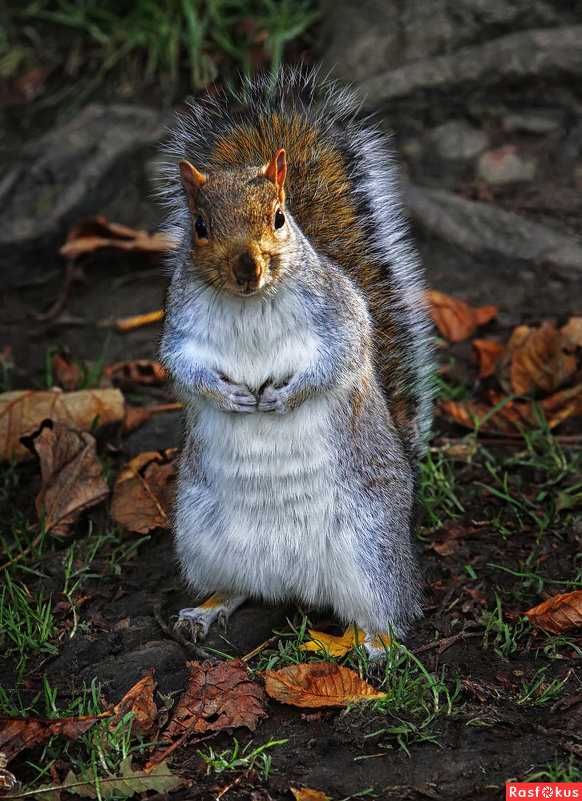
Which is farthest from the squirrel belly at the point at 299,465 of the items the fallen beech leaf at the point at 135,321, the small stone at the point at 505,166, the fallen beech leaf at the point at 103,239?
the small stone at the point at 505,166

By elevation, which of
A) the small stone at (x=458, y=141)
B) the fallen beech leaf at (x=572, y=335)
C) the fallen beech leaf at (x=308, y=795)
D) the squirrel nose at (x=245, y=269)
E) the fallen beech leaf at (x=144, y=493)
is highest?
the small stone at (x=458, y=141)

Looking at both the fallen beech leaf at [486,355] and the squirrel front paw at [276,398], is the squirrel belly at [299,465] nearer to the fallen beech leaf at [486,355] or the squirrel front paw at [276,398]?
the squirrel front paw at [276,398]

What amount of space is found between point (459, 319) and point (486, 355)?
0.99ft

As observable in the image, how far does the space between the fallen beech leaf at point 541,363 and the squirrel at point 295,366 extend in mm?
779

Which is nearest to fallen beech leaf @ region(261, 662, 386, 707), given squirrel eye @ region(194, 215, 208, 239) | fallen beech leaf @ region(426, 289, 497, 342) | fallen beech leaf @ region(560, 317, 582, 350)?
squirrel eye @ region(194, 215, 208, 239)

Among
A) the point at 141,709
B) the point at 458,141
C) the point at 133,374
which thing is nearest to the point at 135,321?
the point at 133,374

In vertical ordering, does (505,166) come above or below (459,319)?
above

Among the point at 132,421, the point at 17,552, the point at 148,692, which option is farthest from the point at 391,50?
the point at 148,692

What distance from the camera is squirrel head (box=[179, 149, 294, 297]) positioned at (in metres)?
1.95

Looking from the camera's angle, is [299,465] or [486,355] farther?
[486,355]

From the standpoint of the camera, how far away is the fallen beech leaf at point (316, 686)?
214 centimetres

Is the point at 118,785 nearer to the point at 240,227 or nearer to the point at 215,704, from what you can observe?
the point at 215,704

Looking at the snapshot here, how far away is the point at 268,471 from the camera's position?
2186mm

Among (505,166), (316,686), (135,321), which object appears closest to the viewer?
(316,686)
